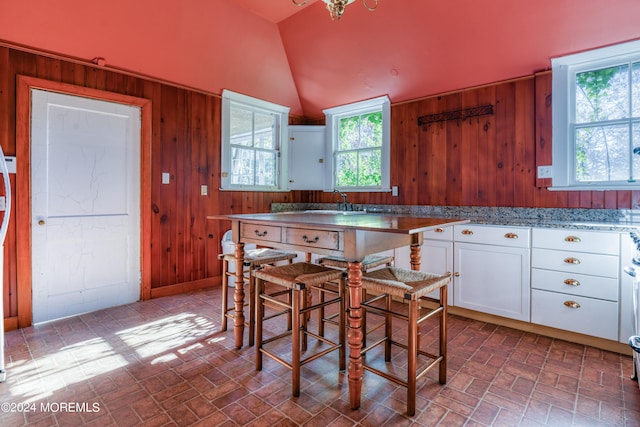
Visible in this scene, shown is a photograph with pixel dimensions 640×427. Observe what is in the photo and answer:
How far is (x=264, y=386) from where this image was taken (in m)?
1.94

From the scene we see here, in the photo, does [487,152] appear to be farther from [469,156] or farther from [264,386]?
[264,386]

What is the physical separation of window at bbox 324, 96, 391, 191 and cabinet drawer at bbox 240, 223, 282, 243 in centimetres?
230

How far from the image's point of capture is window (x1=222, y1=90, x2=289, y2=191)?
4.10 metres

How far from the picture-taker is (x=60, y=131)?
2.94 m

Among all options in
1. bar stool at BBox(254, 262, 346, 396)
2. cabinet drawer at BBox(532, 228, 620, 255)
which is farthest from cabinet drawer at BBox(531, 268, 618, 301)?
bar stool at BBox(254, 262, 346, 396)

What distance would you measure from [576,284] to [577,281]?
0.02 m

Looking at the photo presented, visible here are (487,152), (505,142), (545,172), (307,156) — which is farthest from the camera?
(307,156)

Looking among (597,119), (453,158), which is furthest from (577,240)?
(453,158)

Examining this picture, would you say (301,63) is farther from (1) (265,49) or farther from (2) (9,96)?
(2) (9,96)

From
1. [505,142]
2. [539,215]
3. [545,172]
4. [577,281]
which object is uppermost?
[505,142]

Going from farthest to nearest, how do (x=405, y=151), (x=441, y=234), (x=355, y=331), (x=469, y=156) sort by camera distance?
(x=405, y=151), (x=469, y=156), (x=441, y=234), (x=355, y=331)

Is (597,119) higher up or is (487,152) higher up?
(597,119)

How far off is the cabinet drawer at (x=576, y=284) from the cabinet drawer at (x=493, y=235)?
0.85 feet

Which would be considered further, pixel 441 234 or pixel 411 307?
pixel 441 234
